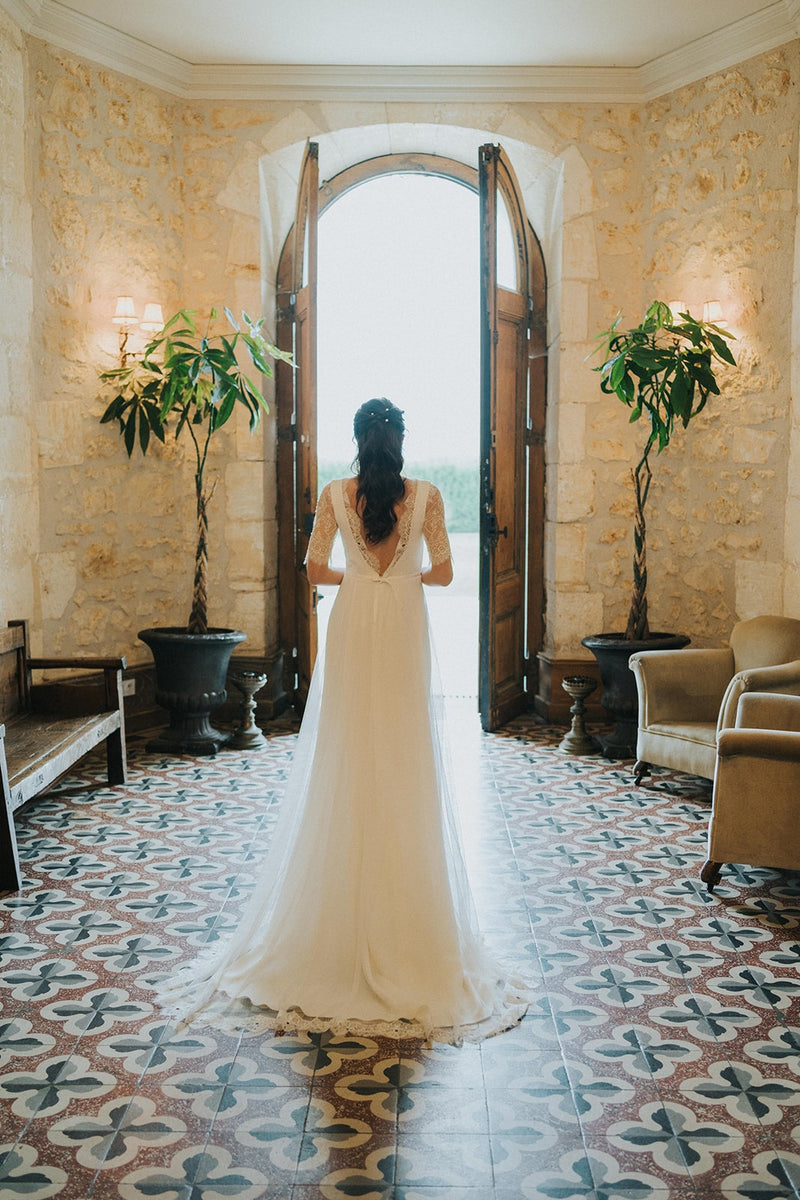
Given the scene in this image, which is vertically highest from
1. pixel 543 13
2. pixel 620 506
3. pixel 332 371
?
pixel 543 13

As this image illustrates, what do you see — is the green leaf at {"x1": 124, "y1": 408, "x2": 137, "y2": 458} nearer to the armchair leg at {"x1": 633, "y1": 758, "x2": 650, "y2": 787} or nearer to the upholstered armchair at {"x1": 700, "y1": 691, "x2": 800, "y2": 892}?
the armchair leg at {"x1": 633, "y1": 758, "x2": 650, "y2": 787}

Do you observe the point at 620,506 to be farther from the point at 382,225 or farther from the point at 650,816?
the point at 382,225

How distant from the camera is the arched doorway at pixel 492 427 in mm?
5934

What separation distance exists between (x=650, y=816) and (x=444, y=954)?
2040mm

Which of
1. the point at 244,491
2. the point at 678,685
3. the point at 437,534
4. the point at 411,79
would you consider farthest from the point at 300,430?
the point at 437,534

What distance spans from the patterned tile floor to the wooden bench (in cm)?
36

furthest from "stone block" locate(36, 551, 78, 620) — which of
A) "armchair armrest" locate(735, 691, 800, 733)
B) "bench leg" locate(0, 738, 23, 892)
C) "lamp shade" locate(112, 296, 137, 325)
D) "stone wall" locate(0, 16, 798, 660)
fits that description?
"armchair armrest" locate(735, 691, 800, 733)

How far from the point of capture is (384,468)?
2887 mm

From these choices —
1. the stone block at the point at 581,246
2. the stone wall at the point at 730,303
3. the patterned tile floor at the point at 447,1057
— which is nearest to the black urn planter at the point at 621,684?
the stone wall at the point at 730,303

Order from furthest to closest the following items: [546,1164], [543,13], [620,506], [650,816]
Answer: [620,506] → [543,13] → [650,816] → [546,1164]

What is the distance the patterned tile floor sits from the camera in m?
2.07

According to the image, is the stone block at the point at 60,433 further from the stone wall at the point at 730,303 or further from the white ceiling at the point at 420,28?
the stone wall at the point at 730,303

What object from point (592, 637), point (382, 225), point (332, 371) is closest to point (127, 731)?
point (592, 637)

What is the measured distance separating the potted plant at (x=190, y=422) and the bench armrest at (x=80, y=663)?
533 mm
